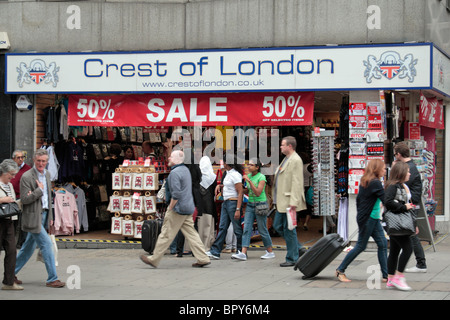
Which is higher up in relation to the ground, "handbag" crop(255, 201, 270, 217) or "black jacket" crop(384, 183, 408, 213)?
"black jacket" crop(384, 183, 408, 213)

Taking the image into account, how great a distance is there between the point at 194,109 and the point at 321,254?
4991 millimetres

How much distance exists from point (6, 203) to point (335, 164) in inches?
302

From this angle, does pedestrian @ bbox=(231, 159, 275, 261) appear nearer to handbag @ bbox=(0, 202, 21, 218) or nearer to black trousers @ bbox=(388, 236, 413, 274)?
black trousers @ bbox=(388, 236, 413, 274)

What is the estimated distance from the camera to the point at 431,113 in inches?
Result: 586

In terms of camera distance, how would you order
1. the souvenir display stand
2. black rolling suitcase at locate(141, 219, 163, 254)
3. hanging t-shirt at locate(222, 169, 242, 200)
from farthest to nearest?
the souvenir display stand < black rolling suitcase at locate(141, 219, 163, 254) < hanging t-shirt at locate(222, 169, 242, 200)

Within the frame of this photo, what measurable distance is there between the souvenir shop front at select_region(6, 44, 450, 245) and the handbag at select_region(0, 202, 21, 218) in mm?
4969

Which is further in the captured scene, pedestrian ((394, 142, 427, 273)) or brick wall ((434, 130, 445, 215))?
brick wall ((434, 130, 445, 215))

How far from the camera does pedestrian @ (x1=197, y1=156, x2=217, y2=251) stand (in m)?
13.0

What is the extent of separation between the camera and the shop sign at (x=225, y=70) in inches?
502

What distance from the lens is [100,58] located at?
14.1 m

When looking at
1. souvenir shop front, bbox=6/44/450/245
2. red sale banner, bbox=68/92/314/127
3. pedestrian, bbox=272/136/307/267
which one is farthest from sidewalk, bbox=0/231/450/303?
red sale banner, bbox=68/92/314/127

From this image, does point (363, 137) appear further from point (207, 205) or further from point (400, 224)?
point (400, 224)

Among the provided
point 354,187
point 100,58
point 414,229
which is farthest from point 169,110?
point 414,229
